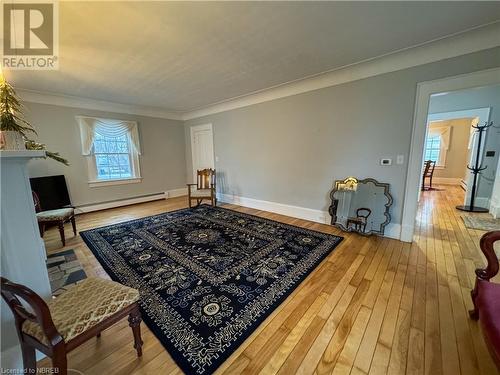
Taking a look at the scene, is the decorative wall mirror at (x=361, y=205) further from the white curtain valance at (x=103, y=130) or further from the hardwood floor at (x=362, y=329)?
the white curtain valance at (x=103, y=130)

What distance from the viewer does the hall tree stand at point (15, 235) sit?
111 centimetres

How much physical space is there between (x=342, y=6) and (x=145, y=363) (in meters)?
2.95

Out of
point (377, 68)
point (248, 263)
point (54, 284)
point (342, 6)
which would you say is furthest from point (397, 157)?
point (54, 284)

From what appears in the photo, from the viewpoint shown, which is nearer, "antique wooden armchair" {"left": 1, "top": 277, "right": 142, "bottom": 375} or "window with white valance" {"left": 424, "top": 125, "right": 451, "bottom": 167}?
"antique wooden armchair" {"left": 1, "top": 277, "right": 142, "bottom": 375}

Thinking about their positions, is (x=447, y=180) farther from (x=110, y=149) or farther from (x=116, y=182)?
(x=110, y=149)

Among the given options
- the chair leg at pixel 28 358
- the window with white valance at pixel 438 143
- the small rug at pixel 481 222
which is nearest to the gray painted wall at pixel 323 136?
the small rug at pixel 481 222

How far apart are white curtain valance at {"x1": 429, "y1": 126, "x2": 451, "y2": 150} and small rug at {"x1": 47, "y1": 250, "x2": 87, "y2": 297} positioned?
1032 cm

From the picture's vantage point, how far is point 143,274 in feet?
6.91

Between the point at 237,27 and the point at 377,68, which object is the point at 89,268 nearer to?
the point at 237,27

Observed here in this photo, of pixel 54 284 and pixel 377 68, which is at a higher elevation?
pixel 377 68

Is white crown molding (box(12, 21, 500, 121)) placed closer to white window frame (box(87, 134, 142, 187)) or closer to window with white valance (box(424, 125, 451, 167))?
white window frame (box(87, 134, 142, 187))

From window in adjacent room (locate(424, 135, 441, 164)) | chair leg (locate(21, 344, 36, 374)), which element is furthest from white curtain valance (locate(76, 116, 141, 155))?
window in adjacent room (locate(424, 135, 441, 164))

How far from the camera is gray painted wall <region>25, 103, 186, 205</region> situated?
150 inches

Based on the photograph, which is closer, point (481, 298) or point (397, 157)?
point (481, 298)
